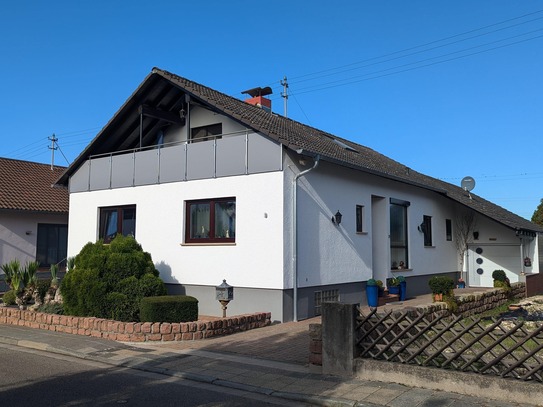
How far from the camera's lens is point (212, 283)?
14.1 metres

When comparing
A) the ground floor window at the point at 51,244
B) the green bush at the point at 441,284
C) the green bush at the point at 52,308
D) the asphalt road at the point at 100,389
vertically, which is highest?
the ground floor window at the point at 51,244

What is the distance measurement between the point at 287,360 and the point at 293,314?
13.4ft

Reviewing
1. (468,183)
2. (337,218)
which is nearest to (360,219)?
(337,218)

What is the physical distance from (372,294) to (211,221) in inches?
213

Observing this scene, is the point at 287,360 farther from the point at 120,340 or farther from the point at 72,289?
the point at 72,289

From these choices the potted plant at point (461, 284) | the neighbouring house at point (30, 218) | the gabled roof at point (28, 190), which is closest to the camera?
the neighbouring house at point (30, 218)

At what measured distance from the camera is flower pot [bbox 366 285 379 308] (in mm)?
15555

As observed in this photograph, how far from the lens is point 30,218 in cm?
2211

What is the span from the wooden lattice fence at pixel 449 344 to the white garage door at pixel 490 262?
1547 cm

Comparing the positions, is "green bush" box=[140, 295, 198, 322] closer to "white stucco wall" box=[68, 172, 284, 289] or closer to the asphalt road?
the asphalt road

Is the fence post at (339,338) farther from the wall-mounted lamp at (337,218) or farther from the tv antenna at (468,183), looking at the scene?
the tv antenna at (468,183)

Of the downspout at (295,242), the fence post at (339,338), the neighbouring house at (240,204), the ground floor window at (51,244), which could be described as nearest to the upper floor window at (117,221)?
the neighbouring house at (240,204)

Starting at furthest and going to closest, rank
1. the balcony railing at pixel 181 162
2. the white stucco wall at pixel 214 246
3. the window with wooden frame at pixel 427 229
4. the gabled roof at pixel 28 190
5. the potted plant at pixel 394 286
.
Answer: the gabled roof at pixel 28 190
the window with wooden frame at pixel 427 229
the potted plant at pixel 394 286
the balcony railing at pixel 181 162
the white stucco wall at pixel 214 246

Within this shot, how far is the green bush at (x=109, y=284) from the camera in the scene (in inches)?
478
